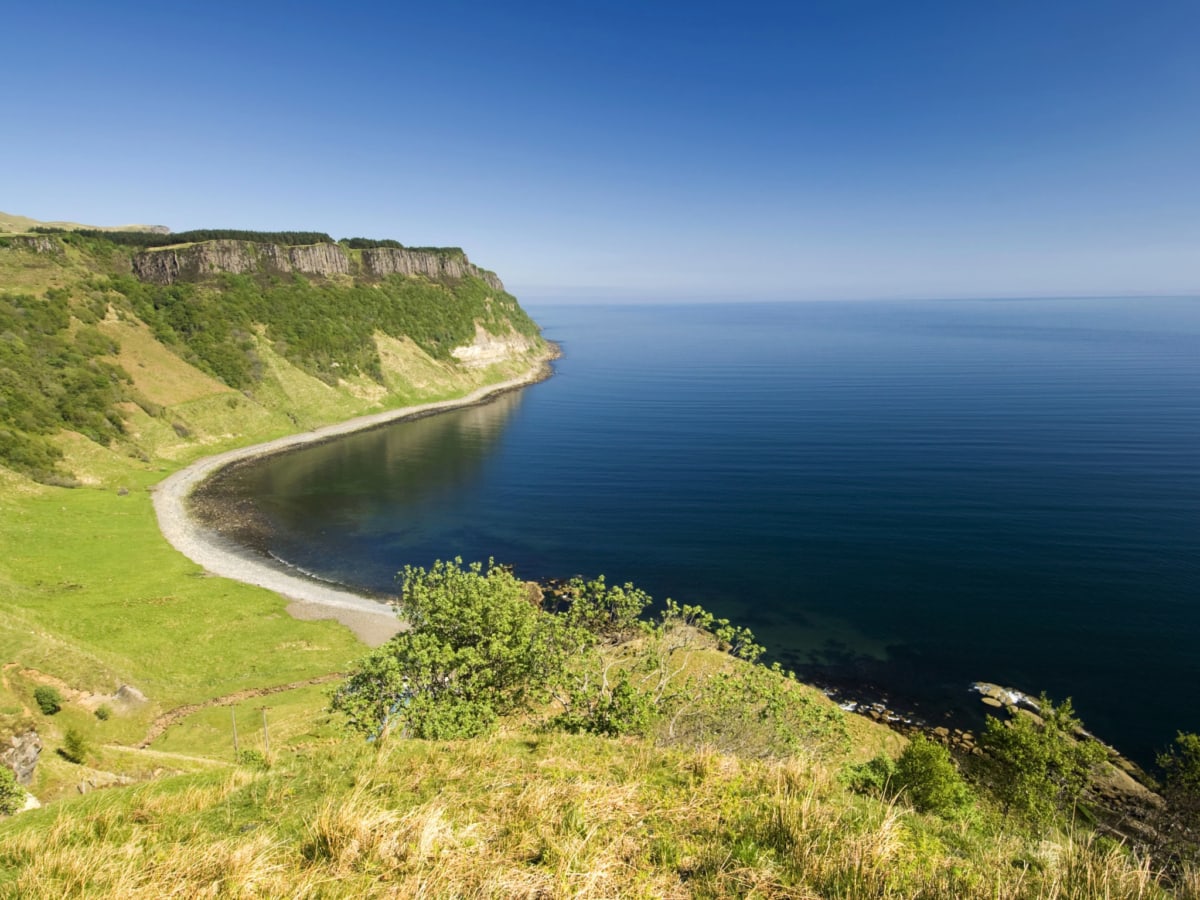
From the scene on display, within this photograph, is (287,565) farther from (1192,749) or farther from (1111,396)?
(1111,396)

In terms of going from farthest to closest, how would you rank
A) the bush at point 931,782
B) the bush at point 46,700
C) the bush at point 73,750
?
1. the bush at point 46,700
2. the bush at point 73,750
3. the bush at point 931,782

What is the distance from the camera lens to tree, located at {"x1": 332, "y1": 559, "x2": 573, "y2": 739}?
2414 cm

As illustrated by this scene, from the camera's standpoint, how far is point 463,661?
2536 cm

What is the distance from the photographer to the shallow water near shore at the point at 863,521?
160 feet

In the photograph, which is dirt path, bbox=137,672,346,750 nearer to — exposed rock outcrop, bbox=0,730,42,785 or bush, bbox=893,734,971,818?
exposed rock outcrop, bbox=0,730,42,785

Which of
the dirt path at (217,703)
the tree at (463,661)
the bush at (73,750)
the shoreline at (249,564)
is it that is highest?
the tree at (463,661)

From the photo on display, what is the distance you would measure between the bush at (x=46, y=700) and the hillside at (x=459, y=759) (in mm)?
184

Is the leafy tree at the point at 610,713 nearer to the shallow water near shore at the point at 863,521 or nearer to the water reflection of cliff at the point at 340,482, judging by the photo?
the shallow water near shore at the point at 863,521

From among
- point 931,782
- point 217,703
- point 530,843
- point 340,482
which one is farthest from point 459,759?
point 340,482

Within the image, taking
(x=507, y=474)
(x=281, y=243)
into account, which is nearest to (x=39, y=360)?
(x=507, y=474)

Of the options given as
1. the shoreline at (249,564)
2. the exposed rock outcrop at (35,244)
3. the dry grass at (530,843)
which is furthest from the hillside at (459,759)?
the exposed rock outcrop at (35,244)

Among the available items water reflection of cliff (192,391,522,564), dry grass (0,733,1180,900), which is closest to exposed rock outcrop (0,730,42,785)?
dry grass (0,733,1180,900)

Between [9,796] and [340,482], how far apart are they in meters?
84.7

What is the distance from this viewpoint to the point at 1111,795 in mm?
34219
